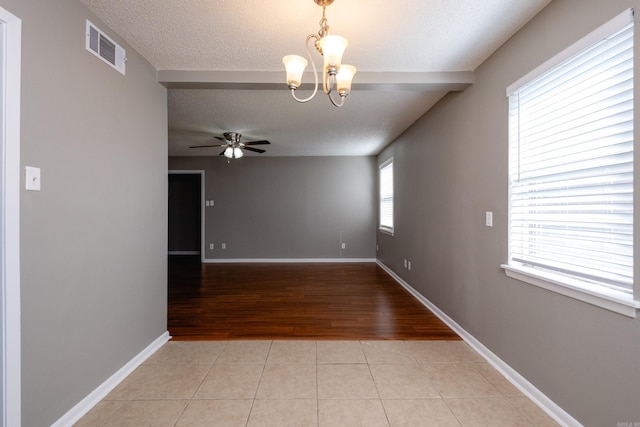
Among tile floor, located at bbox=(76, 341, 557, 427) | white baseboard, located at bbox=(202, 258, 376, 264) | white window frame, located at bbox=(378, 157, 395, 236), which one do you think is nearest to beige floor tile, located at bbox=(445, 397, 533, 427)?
tile floor, located at bbox=(76, 341, 557, 427)

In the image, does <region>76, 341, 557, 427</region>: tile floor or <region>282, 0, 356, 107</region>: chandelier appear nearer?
<region>282, 0, 356, 107</region>: chandelier

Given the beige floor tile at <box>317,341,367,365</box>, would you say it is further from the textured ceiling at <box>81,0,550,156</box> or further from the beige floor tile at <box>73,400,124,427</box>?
the textured ceiling at <box>81,0,550,156</box>

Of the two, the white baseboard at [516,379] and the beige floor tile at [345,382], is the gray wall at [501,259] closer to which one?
the white baseboard at [516,379]

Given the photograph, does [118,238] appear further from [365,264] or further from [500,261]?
[365,264]

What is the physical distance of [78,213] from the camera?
166 centimetres

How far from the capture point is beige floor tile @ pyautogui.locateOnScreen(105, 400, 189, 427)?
1586mm

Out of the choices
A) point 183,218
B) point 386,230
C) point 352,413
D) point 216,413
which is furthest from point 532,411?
point 183,218

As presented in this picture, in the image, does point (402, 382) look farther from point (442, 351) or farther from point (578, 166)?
point (578, 166)

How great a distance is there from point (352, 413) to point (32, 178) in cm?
206

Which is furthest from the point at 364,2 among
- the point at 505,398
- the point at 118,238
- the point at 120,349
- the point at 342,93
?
the point at 120,349

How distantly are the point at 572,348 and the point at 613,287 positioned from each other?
42 cm

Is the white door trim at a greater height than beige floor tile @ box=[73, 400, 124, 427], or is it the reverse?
the white door trim

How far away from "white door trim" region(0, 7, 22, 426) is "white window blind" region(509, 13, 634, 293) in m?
2.71

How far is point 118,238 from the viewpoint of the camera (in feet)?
6.54
